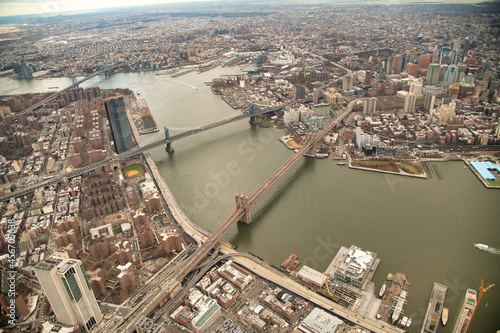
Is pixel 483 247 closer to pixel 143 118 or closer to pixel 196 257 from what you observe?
pixel 196 257

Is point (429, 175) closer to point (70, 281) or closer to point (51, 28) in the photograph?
point (70, 281)

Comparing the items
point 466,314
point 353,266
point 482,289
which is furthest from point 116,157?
point 482,289

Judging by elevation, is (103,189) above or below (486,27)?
below

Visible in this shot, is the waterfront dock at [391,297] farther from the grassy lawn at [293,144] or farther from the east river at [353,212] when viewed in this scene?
the grassy lawn at [293,144]

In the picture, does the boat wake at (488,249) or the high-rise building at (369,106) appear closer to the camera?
the boat wake at (488,249)

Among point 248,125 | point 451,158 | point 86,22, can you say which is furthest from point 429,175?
point 86,22

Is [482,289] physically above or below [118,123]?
below

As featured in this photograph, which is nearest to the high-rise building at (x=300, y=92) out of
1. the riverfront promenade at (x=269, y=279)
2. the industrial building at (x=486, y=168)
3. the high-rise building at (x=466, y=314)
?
the industrial building at (x=486, y=168)
